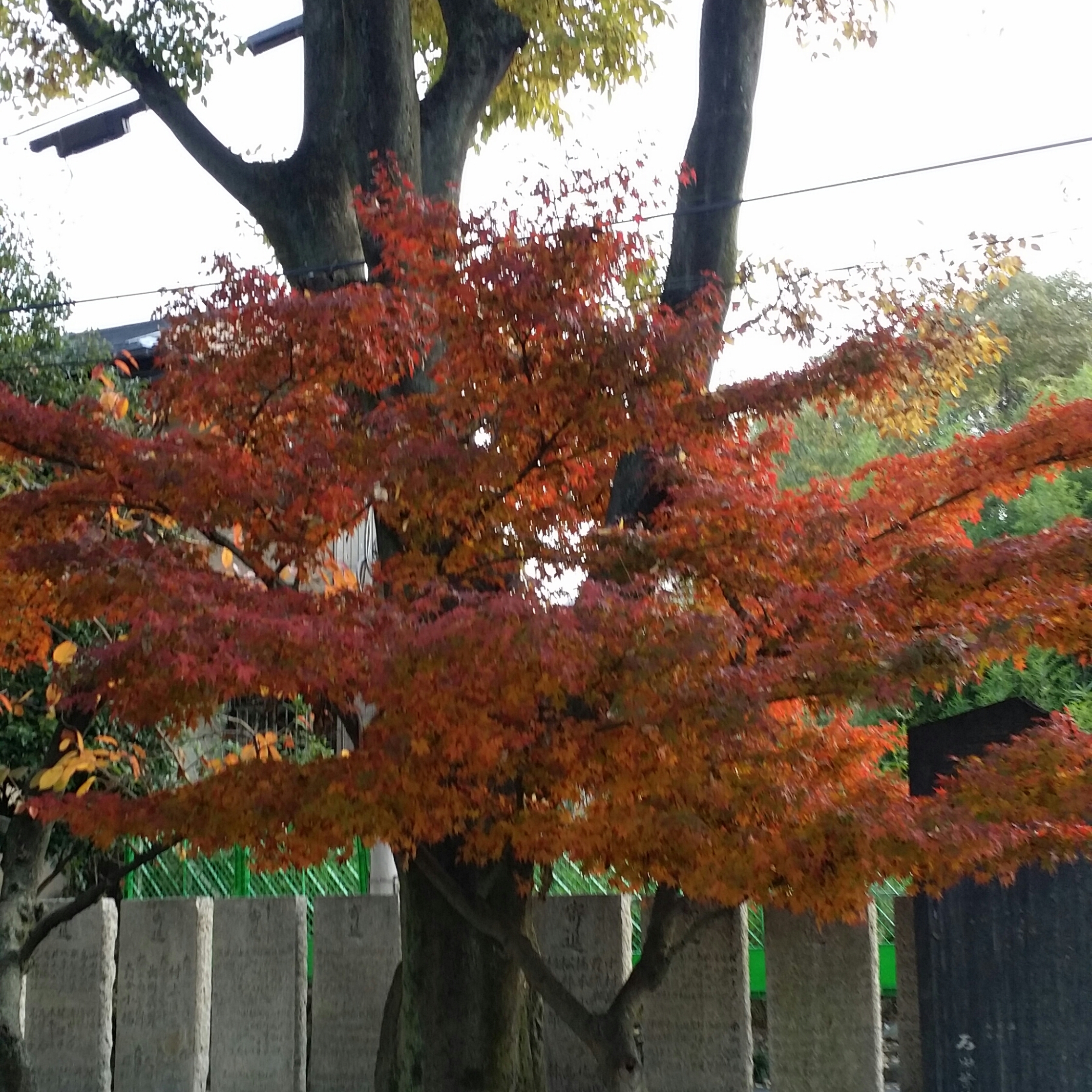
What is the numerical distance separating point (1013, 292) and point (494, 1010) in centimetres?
2159

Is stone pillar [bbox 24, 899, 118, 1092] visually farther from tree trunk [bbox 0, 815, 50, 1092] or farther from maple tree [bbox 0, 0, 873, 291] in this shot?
maple tree [bbox 0, 0, 873, 291]

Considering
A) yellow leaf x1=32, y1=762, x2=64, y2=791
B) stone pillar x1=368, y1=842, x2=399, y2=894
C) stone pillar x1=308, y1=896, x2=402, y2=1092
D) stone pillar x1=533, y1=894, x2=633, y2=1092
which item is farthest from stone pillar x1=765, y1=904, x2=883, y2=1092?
stone pillar x1=368, y1=842, x2=399, y2=894

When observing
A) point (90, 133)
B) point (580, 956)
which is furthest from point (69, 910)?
point (90, 133)

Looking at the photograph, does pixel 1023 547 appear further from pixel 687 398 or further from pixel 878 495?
pixel 687 398

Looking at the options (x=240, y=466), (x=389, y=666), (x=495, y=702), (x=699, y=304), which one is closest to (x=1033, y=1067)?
(x=495, y=702)

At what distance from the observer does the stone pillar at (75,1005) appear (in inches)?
285

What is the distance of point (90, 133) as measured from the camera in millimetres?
10953

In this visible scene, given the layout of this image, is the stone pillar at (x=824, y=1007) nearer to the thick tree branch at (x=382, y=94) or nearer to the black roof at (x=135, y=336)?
the thick tree branch at (x=382, y=94)

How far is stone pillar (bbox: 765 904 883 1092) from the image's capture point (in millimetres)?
5840

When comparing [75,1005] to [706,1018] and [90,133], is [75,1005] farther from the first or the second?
[90,133]

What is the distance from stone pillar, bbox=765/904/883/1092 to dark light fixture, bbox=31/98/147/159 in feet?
28.8

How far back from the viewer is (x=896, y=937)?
5.85m

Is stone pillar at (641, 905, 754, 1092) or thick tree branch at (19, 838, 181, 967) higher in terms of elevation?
thick tree branch at (19, 838, 181, 967)

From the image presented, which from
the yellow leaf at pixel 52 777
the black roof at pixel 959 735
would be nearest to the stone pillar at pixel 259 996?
the yellow leaf at pixel 52 777
